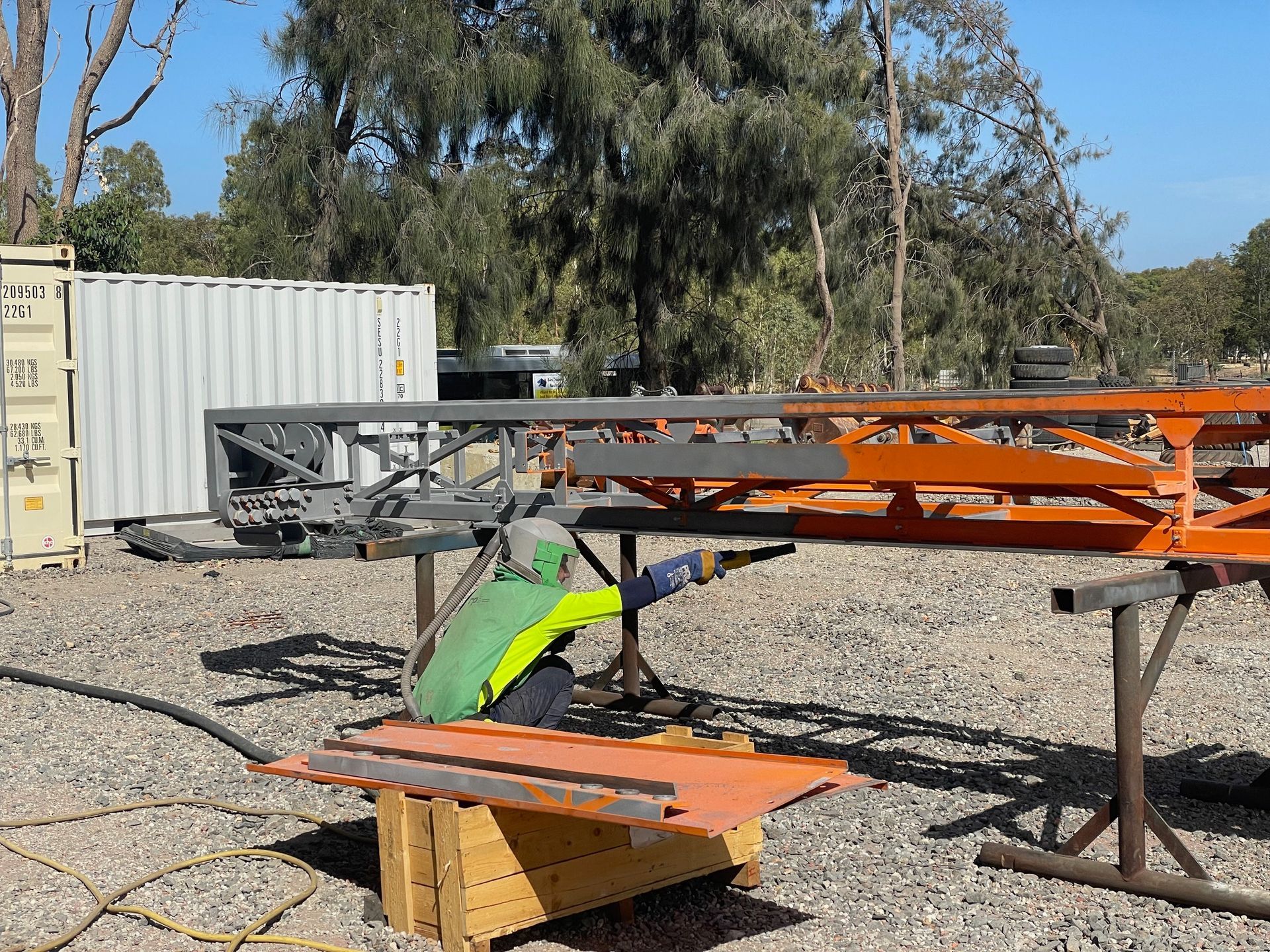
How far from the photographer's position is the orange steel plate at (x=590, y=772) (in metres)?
3.84

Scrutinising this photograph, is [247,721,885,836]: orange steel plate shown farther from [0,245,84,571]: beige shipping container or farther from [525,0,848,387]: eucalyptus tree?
[525,0,848,387]: eucalyptus tree

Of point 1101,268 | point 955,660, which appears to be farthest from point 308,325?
point 1101,268

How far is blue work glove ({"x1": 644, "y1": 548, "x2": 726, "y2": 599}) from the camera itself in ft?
17.6

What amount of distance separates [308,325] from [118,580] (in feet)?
12.3

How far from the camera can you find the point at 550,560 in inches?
210

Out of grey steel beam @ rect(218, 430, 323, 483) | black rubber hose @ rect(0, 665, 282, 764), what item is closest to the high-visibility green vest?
black rubber hose @ rect(0, 665, 282, 764)

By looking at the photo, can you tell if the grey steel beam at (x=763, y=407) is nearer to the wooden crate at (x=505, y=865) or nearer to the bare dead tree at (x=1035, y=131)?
the wooden crate at (x=505, y=865)

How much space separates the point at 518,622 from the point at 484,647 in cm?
17

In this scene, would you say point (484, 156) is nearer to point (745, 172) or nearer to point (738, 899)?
point (745, 172)

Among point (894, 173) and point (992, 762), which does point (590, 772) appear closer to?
point (992, 762)

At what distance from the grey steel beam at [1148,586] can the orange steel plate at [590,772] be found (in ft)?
3.04

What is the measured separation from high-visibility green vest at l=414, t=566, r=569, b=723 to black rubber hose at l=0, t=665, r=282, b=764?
1563 mm

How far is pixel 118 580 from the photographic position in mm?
11812

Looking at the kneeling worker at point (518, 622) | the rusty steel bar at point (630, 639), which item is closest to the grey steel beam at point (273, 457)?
the kneeling worker at point (518, 622)
